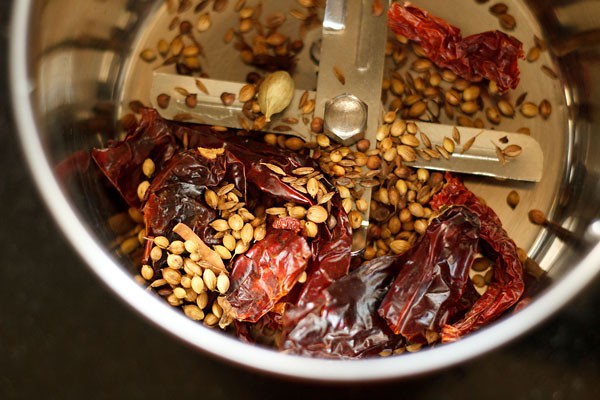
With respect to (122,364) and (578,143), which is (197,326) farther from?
(578,143)

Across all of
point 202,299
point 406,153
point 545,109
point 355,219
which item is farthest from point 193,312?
point 545,109

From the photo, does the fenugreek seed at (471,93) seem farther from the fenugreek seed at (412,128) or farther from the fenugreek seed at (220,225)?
the fenugreek seed at (220,225)

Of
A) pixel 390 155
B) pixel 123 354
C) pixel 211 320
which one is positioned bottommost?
pixel 123 354

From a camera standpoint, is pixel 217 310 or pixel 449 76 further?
pixel 449 76

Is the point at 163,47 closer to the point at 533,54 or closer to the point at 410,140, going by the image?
the point at 410,140

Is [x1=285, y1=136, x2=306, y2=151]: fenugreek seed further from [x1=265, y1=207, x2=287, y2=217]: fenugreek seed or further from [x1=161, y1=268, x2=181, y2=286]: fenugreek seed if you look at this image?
[x1=161, y1=268, x2=181, y2=286]: fenugreek seed

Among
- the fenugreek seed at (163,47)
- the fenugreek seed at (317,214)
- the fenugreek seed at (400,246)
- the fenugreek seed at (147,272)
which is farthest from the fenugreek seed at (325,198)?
the fenugreek seed at (163,47)
